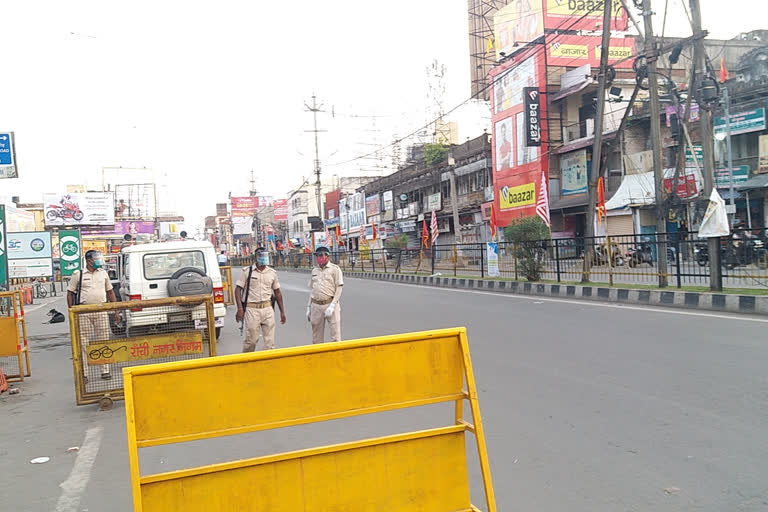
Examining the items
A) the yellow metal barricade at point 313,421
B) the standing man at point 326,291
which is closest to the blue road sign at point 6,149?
the standing man at point 326,291

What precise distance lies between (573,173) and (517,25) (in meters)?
10.7

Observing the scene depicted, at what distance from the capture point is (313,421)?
303 centimetres

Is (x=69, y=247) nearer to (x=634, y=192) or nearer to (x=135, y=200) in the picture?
(x=634, y=192)

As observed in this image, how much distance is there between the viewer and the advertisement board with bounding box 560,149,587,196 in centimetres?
3225

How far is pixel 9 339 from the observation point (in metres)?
8.55

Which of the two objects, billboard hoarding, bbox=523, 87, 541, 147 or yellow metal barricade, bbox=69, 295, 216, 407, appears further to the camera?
billboard hoarding, bbox=523, 87, 541, 147

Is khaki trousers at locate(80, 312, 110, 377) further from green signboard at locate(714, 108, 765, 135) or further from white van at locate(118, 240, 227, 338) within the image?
green signboard at locate(714, 108, 765, 135)

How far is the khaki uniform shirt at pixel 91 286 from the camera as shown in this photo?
8.77 meters

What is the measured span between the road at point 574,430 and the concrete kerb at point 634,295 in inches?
86.0

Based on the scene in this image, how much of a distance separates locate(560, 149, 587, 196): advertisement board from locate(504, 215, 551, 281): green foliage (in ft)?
43.3

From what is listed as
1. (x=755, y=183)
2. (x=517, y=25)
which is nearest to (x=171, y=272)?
(x=755, y=183)

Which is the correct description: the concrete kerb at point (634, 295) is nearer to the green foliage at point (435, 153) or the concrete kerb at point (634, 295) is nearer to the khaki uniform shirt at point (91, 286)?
the khaki uniform shirt at point (91, 286)

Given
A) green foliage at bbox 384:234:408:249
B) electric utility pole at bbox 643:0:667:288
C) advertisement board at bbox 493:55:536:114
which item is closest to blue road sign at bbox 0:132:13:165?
electric utility pole at bbox 643:0:667:288

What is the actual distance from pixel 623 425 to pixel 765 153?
22.7m
